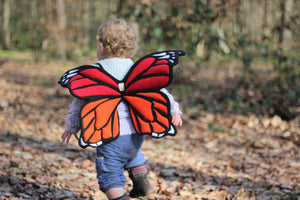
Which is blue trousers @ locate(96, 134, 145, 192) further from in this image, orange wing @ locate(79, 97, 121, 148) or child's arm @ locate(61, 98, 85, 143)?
child's arm @ locate(61, 98, 85, 143)

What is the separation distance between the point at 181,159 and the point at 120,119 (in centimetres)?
238

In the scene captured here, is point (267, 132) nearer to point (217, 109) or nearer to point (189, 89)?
point (217, 109)

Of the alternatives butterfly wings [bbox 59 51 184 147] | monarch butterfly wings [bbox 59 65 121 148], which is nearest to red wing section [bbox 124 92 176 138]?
butterfly wings [bbox 59 51 184 147]

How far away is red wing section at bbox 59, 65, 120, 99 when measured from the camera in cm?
247

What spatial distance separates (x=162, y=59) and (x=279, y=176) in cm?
250

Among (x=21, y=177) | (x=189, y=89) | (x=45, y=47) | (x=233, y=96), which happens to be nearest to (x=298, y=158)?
(x=233, y=96)

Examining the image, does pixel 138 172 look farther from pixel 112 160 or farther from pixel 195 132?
pixel 195 132

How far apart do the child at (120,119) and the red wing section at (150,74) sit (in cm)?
10

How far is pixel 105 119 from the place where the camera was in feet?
8.12

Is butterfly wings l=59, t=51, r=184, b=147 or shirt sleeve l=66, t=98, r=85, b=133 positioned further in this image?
shirt sleeve l=66, t=98, r=85, b=133

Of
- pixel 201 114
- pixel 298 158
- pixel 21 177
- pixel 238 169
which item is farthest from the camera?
pixel 201 114

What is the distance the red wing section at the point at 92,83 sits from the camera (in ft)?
8.09

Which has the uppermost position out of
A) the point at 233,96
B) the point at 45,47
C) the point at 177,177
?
the point at 45,47

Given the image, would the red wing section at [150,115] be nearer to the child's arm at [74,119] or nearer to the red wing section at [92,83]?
A: the red wing section at [92,83]
